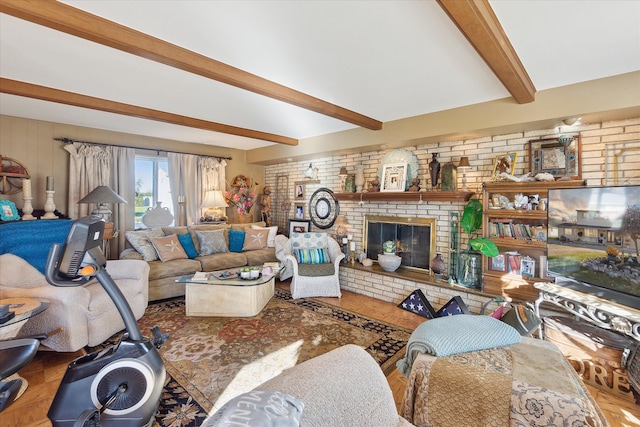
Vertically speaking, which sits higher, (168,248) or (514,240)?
(514,240)

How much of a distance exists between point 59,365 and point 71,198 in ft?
8.29

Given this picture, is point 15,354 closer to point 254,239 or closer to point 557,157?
point 254,239

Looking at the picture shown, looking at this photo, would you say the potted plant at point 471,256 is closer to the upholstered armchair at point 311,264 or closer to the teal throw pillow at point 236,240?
the upholstered armchair at point 311,264

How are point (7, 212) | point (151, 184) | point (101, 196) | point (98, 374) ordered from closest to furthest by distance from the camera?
point (98, 374), point (7, 212), point (101, 196), point (151, 184)

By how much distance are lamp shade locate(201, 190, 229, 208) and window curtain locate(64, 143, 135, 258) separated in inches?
41.6

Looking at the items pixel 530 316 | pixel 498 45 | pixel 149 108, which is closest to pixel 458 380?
pixel 530 316

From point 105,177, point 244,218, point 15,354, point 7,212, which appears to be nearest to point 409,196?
point 244,218

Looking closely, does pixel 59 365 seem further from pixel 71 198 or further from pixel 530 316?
pixel 530 316

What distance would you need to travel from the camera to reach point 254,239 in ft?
15.9

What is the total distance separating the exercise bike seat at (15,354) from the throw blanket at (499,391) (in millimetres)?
2082

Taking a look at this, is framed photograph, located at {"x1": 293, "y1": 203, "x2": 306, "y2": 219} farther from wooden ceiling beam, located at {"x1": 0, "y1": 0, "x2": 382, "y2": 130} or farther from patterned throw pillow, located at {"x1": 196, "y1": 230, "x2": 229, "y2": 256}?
wooden ceiling beam, located at {"x1": 0, "y1": 0, "x2": 382, "y2": 130}

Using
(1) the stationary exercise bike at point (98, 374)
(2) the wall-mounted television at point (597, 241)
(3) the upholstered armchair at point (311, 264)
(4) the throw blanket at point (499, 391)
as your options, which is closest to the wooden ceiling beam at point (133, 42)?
(1) the stationary exercise bike at point (98, 374)

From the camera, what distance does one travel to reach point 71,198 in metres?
3.91

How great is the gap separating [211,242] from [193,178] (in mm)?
1342
